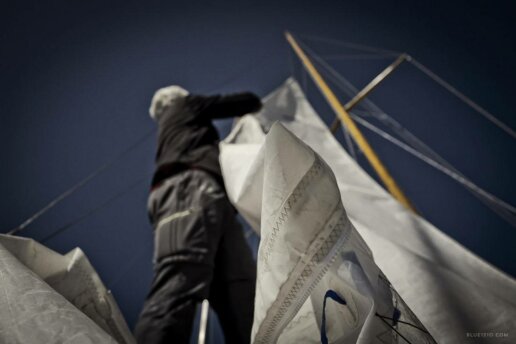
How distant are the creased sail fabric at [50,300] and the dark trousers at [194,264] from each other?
6.4 inches

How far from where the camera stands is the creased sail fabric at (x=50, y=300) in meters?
0.18

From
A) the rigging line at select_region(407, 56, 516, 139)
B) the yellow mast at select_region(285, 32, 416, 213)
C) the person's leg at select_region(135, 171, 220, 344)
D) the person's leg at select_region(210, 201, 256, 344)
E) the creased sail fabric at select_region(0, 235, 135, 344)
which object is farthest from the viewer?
the rigging line at select_region(407, 56, 516, 139)

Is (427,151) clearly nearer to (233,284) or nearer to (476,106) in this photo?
(476,106)

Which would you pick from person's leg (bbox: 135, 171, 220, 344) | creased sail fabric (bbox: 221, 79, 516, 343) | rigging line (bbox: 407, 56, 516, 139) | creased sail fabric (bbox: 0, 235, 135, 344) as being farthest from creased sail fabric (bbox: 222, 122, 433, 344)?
rigging line (bbox: 407, 56, 516, 139)

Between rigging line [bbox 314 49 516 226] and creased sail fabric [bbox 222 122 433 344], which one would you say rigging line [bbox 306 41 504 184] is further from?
creased sail fabric [bbox 222 122 433 344]

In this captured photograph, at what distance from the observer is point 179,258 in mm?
535

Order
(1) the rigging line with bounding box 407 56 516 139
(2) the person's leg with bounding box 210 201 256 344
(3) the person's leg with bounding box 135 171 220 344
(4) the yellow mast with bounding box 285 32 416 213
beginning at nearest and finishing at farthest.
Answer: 1. (3) the person's leg with bounding box 135 171 220 344
2. (2) the person's leg with bounding box 210 201 256 344
3. (4) the yellow mast with bounding box 285 32 416 213
4. (1) the rigging line with bounding box 407 56 516 139

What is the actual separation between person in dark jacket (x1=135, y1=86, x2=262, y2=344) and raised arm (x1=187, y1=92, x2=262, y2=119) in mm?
28

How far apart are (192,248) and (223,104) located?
492 millimetres

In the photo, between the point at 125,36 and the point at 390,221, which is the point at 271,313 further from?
the point at 125,36

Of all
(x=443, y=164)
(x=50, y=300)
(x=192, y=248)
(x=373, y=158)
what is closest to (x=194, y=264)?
(x=192, y=248)

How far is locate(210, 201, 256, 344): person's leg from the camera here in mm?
573

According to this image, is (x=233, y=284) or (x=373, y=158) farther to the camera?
(x=373, y=158)

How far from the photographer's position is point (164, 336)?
1.49 ft
